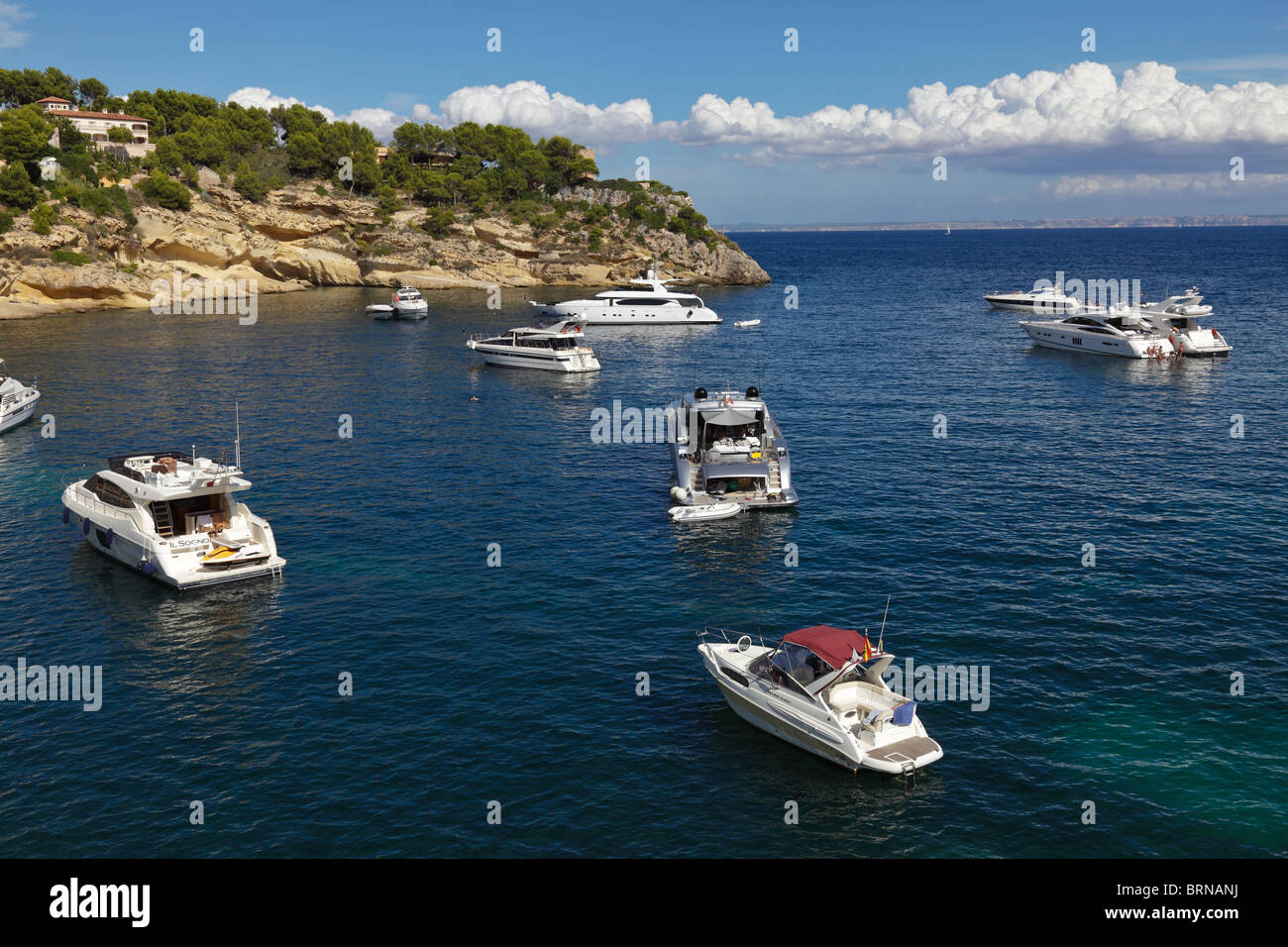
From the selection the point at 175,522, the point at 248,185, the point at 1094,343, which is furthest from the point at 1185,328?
the point at 248,185

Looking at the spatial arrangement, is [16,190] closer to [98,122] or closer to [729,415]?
[98,122]

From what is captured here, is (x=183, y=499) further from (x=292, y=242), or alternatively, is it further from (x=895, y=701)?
(x=292, y=242)

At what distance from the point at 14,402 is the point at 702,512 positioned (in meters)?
46.1

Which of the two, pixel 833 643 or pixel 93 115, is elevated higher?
pixel 93 115

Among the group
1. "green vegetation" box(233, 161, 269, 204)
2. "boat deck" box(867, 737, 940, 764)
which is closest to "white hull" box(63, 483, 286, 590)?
"boat deck" box(867, 737, 940, 764)

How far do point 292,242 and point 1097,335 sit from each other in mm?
115330

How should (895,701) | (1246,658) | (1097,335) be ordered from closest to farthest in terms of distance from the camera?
(895,701), (1246,658), (1097,335)

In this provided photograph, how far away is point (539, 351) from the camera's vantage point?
88812mm

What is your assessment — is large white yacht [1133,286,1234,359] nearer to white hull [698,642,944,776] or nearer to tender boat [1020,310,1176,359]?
tender boat [1020,310,1176,359]

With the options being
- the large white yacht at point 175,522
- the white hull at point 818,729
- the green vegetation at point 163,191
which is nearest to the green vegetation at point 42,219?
the green vegetation at point 163,191

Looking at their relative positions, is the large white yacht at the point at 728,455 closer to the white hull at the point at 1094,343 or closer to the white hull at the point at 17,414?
the white hull at the point at 17,414

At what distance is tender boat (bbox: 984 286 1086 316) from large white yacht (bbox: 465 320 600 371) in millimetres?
66876
